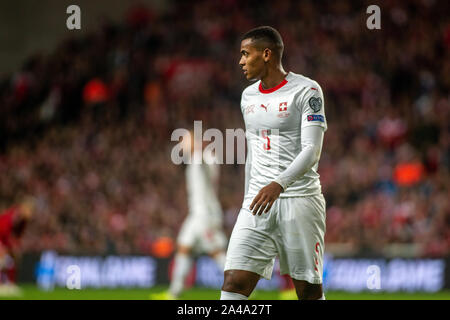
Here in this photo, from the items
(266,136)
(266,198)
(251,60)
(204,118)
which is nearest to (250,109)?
(266,136)

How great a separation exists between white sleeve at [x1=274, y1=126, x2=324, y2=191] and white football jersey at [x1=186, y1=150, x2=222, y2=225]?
20.3 feet

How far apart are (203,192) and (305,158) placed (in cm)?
643

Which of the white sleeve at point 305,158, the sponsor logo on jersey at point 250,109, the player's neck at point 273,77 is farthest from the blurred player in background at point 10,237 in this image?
the white sleeve at point 305,158

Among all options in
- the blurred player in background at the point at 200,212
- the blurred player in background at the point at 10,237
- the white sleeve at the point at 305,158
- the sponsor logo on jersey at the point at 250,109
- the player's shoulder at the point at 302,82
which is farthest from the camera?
the blurred player in background at the point at 10,237

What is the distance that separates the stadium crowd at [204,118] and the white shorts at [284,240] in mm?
9063

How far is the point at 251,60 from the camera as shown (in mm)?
5543

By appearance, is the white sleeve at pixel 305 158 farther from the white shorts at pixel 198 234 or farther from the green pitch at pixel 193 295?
the green pitch at pixel 193 295

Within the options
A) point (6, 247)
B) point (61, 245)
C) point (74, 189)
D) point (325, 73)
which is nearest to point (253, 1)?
point (325, 73)

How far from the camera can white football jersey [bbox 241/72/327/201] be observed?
17.8 feet

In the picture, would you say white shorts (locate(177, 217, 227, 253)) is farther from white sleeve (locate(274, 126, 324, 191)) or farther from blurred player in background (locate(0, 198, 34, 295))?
white sleeve (locate(274, 126, 324, 191))

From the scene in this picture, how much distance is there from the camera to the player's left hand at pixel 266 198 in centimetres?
509

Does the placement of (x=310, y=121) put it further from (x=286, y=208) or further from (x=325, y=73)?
(x=325, y=73)
